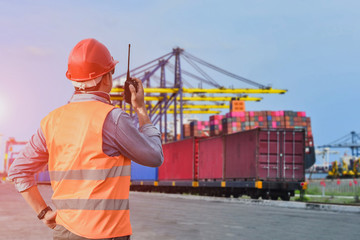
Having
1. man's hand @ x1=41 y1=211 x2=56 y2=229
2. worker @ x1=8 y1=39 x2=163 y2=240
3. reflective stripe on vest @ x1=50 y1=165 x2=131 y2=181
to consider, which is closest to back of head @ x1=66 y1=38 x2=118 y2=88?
worker @ x1=8 y1=39 x2=163 y2=240

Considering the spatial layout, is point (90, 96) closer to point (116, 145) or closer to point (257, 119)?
point (116, 145)

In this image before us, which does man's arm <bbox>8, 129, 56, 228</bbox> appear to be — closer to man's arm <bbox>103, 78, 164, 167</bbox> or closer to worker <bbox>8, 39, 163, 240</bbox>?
worker <bbox>8, 39, 163, 240</bbox>

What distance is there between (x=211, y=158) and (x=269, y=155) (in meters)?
4.11

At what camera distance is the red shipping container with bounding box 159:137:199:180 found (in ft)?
87.2

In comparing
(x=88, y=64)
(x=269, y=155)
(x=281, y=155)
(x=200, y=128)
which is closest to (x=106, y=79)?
(x=88, y=64)

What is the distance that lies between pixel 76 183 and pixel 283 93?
5682 cm

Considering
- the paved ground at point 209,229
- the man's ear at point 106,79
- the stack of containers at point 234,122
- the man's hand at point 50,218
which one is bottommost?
the paved ground at point 209,229

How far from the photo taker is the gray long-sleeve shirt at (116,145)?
2068 mm

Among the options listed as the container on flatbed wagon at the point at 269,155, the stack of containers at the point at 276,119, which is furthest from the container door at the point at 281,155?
the stack of containers at the point at 276,119

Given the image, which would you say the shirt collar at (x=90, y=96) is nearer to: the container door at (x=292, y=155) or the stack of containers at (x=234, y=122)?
the container door at (x=292, y=155)

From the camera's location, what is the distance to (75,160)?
2.04m

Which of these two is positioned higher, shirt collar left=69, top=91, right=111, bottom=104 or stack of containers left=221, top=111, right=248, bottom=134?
stack of containers left=221, top=111, right=248, bottom=134

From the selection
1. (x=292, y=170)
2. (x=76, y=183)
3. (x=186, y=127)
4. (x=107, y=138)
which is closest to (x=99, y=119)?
(x=107, y=138)

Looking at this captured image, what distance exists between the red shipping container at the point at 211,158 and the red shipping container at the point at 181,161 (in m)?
0.40
